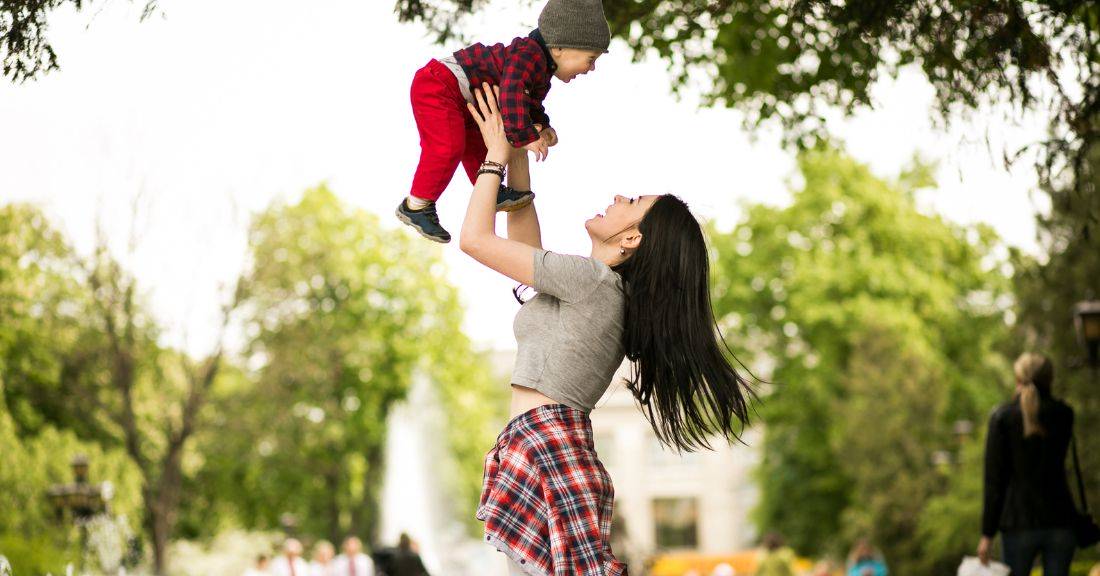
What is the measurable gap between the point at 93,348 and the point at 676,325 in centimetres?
2401

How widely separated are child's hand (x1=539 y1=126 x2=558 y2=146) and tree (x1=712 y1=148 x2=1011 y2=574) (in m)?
26.2

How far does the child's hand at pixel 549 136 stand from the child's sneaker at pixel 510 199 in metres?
0.19

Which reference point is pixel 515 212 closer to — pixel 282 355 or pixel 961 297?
pixel 282 355

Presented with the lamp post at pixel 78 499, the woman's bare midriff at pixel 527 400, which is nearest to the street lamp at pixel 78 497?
the lamp post at pixel 78 499


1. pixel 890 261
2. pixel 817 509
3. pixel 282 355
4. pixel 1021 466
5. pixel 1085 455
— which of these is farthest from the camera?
pixel 817 509

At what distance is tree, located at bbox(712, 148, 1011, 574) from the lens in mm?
31406

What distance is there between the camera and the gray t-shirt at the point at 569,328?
3.75 meters

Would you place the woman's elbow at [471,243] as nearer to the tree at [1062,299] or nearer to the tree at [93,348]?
the tree at [1062,299]

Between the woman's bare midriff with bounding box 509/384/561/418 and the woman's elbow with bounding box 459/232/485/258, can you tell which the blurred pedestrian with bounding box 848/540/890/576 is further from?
the woman's elbow with bounding box 459/232/485/258

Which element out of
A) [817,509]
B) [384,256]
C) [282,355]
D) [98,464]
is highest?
[384,256]

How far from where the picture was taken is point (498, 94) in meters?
4.03

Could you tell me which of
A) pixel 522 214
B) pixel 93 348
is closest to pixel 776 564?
pixel 522 214

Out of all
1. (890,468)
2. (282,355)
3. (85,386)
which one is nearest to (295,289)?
(282,355)

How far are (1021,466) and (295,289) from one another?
2386 cm
